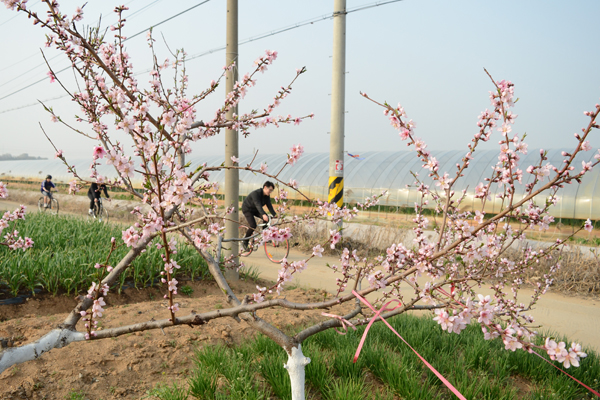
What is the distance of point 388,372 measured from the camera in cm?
264

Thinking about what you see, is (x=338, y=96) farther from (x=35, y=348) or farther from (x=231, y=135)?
(x=35, y=348)

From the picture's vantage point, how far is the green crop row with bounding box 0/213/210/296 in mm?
4598

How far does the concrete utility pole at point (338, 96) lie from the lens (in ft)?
27.6

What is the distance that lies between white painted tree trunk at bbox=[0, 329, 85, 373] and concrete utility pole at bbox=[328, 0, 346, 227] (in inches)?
252

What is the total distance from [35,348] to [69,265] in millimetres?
3055

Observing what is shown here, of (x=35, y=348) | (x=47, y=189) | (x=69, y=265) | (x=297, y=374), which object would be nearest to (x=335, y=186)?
(x=69, y=265)

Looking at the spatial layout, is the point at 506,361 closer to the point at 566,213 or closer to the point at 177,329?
the point at 177,329

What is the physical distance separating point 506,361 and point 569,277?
4203 millimetres

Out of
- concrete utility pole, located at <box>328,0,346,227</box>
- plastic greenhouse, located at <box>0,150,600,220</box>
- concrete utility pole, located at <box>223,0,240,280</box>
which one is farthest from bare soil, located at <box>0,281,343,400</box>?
plastic greenhouse, located at <box>0,150,600,220</box>

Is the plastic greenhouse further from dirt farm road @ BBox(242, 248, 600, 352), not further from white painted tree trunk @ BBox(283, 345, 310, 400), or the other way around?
white painted tree trunk @ BBox(283, 345, 310, 400)

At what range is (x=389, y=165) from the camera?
44.4ft

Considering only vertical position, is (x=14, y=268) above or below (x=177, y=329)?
above

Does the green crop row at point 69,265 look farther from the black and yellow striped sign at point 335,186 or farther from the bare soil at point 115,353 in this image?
the black and yellow striped sign at point 335,186

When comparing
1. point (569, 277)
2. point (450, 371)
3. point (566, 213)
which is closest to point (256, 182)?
point (566, 213)
